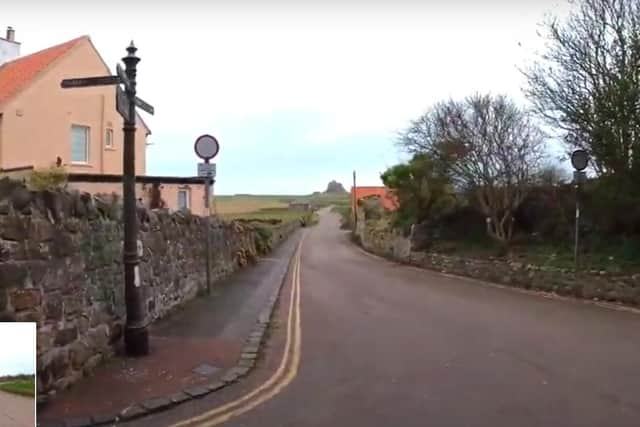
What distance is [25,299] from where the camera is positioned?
5617 millimetres

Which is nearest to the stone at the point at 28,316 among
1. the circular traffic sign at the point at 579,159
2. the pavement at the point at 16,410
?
the pavement at the point at 16,410

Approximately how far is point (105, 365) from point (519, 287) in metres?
13.5

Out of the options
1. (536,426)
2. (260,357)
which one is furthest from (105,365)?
(536,426)

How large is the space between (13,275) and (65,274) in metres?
0.91

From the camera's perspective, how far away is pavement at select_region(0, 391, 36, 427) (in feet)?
10.7

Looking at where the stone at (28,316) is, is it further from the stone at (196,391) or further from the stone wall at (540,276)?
the stone wall at (540,276)

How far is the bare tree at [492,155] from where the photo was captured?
2311 centimetres

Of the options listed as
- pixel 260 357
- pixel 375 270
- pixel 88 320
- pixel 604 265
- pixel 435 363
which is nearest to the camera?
pixel 88 320

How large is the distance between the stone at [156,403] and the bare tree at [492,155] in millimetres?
18405

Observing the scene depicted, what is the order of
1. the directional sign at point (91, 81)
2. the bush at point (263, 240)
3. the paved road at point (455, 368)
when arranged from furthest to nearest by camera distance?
the bush at point (263, 240) → the directional sign at point (91, 81) → the paved road at point (455, 368)

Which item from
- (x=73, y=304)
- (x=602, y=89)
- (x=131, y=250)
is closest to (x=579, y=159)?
(x=602, y=89)

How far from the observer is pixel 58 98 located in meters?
26.7

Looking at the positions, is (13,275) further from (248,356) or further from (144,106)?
(144,106)

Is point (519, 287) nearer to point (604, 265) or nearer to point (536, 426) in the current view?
A: point (604, 265)
